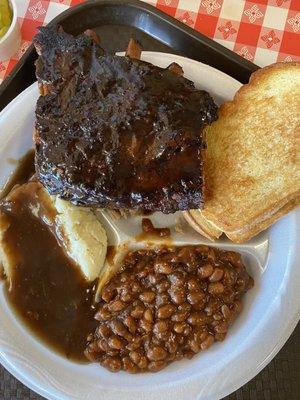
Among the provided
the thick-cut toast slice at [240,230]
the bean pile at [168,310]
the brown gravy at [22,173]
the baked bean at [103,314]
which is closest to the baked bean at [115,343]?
the bean pile at [168,310]

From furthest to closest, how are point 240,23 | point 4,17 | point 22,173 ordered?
point 240,23 < point 4,17 < point 22,173

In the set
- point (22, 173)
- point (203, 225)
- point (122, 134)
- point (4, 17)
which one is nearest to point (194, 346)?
point (203, 225)

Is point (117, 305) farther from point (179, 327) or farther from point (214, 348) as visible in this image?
point (214, 348)

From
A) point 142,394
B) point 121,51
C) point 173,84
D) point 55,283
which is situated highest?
point 173,84

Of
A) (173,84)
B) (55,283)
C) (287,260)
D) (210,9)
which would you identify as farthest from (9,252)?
(210,9)

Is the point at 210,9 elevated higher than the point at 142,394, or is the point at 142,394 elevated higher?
the point at 210,9

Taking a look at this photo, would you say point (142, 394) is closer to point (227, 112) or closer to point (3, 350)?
point (3, 350)

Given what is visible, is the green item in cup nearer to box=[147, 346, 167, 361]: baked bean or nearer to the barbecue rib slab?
the barbecue rib slab

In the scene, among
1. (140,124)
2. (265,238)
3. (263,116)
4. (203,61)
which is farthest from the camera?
(203,61)
